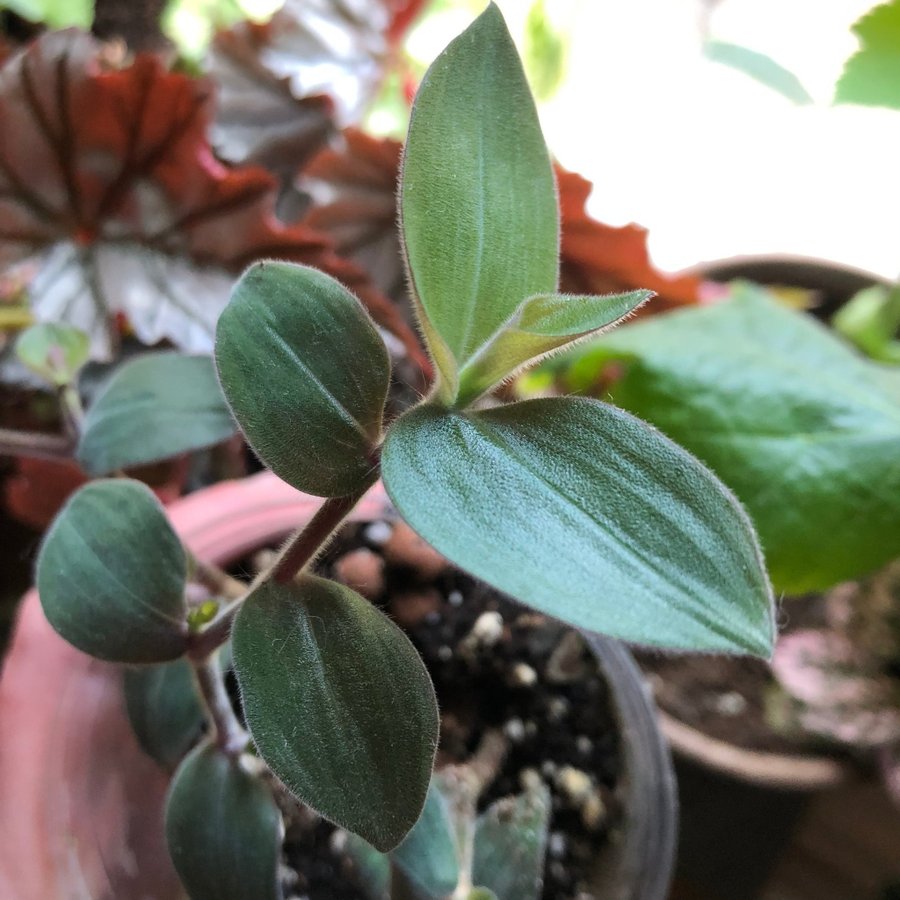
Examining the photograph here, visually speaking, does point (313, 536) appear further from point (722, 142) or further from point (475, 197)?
point (722, 142)

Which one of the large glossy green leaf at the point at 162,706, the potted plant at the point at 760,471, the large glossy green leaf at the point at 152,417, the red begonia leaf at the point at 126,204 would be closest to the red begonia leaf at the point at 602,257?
the potted plant at the point at 760,471

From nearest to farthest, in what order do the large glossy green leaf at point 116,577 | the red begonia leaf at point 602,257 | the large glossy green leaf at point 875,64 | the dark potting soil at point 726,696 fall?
1. the large glossy green leaf at point 116,577
2. the large glossy green leaf at point 875,64
3. the red begonia leaf at point 602,257
4. the dark potting soil at point 726,696

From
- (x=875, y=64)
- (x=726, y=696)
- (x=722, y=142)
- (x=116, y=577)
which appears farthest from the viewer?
(x=722, y=142)

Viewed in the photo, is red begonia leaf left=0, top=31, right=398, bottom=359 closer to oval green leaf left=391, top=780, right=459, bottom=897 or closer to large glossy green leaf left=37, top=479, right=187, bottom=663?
large glossy green leaf left=37, top=479, right=187, bottom=663

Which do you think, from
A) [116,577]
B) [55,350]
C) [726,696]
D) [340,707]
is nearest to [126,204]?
[55,350]

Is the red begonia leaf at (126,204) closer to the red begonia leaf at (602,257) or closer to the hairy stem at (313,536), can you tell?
the red begonia leaf at (602,257)
